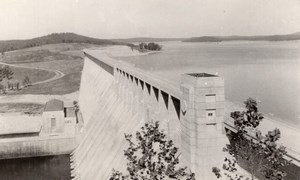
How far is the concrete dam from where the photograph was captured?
11594 mm

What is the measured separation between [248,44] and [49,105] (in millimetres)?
26140

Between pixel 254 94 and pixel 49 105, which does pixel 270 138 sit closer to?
pixel 254 94

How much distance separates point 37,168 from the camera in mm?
32531

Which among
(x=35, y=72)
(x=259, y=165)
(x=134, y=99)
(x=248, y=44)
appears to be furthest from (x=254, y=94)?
(x=35, y=72)

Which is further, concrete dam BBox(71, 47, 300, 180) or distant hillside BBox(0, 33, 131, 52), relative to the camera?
distant hillside BBox(0, 33, 131, 52)

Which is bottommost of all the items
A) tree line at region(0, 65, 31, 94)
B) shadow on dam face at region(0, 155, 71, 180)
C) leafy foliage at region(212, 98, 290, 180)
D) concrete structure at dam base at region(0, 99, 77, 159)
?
shadow on dam face at region(0, 155, 71, 180)

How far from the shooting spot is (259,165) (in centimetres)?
776

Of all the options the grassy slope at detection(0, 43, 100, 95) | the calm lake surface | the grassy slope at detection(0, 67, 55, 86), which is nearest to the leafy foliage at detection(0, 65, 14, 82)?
the grassy slope at detection(0, 67, 55, 86)

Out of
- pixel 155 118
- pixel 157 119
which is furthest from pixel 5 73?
pixel 157 119

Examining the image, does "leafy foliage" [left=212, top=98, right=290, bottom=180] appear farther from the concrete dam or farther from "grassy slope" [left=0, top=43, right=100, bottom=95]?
"grassy slope" [left=0, top=43, right=100, bottom=95]

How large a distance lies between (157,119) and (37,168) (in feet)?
66.9

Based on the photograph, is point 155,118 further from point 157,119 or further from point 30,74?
point 30,74

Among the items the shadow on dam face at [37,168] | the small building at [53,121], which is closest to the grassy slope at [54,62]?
the small building at [53,121]

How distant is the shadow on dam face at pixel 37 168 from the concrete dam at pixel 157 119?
1291 mm
